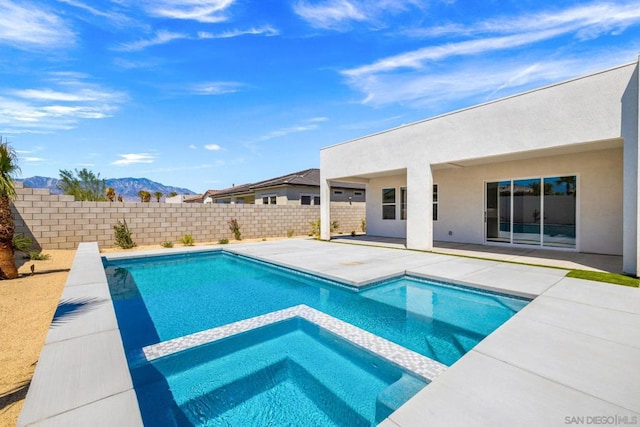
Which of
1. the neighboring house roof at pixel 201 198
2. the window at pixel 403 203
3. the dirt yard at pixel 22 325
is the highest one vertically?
the neighboring house roof at pixel 201 198

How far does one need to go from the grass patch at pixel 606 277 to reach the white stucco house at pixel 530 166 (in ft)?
1.88

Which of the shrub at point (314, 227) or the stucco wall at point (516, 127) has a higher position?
the stucco wall at point (516, 127)

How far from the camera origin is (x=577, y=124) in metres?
7.58

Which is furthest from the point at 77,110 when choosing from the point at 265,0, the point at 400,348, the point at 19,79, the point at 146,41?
the point at 400,348

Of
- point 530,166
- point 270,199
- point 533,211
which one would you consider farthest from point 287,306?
point 270,199

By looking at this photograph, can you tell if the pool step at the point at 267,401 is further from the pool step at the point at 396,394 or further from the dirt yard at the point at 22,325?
the dirt yard at the point at 22,325

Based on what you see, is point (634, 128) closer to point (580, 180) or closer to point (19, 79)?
point (580, 180)

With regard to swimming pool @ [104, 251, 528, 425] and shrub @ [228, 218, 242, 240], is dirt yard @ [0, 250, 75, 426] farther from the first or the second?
shrub @ [228, 218, 242, 240]

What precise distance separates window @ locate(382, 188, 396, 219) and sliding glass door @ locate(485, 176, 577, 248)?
4.81 meters

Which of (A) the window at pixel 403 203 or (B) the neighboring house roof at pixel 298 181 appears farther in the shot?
(B) the neighboring house roof at pixel 298 181

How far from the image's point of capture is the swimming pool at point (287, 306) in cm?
407

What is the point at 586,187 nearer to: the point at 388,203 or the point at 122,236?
the point at 388,203

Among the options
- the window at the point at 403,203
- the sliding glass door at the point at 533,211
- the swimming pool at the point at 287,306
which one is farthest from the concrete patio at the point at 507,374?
the window at the point at 403,203

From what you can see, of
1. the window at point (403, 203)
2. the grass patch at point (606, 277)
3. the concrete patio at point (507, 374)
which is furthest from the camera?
the window at point (403, 203)
